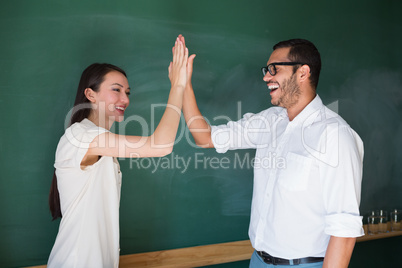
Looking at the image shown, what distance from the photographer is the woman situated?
1.26 meters

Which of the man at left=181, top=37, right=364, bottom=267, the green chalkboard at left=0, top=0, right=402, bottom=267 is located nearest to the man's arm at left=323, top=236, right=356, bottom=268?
the man at left=181, top=37, right=364, bottom=267

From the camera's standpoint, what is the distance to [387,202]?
8.57 feet

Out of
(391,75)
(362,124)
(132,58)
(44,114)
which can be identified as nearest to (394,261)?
(362,124)

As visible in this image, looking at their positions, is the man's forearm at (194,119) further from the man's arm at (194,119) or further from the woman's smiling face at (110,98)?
the woman's smiling face at (110,98)

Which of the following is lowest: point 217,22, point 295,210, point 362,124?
point 295,210

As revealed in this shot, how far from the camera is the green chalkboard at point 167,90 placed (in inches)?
65.3

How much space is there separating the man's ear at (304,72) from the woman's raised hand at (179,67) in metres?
0.48

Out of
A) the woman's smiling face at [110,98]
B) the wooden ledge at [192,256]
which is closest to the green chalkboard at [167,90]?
the wooden ledge at [192,256]

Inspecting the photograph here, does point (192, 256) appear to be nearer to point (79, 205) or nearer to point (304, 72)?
point (79, 205)

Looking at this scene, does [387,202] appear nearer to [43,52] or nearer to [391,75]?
[391,75]

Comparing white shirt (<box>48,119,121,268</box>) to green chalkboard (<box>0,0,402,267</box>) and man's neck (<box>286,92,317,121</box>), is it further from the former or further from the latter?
man's neck (<box>286,92,317,121</box>)

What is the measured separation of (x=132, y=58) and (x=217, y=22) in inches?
21.3

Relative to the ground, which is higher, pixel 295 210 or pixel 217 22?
pixel 217 22

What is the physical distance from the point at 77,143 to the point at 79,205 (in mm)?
→ 229
